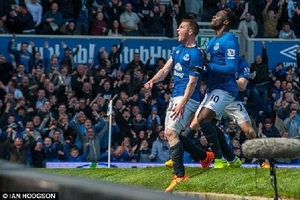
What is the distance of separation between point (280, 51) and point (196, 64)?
15.7 m

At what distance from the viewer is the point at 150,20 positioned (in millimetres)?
27062

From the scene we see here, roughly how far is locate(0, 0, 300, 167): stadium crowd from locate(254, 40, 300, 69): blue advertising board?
6.5 inches

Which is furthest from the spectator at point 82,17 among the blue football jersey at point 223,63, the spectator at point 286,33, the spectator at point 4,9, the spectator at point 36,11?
the blue football jersey at point 223,63

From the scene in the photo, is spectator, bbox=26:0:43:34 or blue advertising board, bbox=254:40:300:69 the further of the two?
blue advertising board, bbox=254:40:300:69

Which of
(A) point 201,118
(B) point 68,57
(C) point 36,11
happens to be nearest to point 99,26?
(C) point 36,11

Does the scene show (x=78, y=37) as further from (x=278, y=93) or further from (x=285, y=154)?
(x=285, y=154)

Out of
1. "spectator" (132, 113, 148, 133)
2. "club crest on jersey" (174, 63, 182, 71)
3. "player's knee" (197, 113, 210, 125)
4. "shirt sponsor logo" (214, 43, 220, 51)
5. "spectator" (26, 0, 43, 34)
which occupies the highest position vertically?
"spectator" (26, 0, 43, 34)

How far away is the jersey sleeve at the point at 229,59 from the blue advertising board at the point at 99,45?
1346cm

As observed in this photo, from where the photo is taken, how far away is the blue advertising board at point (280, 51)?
27.0 m

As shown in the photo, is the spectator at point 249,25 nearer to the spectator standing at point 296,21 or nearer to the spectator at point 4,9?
the spectator standing at point 296,21

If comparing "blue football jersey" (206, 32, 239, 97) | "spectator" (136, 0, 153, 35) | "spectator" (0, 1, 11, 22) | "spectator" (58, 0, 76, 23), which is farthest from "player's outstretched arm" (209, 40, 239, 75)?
"spectator" (136, 0, 153, 35)

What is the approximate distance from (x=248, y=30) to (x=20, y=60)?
258 inches

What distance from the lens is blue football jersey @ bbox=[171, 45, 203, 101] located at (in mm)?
11734

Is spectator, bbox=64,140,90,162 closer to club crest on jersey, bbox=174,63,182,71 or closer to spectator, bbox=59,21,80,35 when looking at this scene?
spectator, bbox=59,21,80,35
